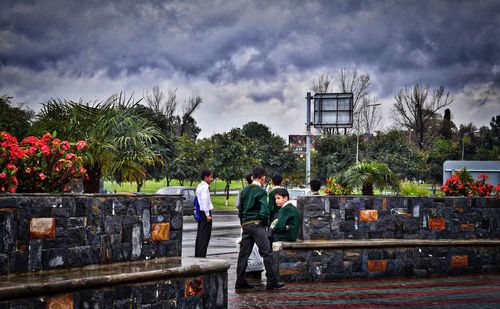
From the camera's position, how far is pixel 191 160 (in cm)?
5172

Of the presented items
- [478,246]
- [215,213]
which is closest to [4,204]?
[478,246]

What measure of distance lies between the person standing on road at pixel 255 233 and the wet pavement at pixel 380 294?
190mm

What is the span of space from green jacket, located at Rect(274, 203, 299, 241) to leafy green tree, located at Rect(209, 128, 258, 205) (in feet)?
117

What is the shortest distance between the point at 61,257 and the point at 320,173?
46.0 m

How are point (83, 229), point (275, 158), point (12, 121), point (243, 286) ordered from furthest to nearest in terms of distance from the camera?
point (275, 158), point (12, 121), point (243, 286), point (83, 229)

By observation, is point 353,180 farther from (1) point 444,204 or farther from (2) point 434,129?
(2) point 434,129

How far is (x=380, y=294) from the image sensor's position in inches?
400

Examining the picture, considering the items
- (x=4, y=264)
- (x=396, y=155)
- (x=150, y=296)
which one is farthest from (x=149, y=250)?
(x=396, y=155)

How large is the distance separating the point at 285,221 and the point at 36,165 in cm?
518

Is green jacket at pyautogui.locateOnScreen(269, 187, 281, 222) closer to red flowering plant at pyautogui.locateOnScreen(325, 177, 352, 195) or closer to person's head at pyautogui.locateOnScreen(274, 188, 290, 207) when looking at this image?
person's head at pyautogui.locateOnScreen(274, 188, 290, 207)

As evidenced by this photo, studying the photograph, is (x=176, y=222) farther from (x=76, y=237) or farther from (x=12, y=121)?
(x=12, y=121)

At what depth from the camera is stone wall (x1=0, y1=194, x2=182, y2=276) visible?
6027 mm

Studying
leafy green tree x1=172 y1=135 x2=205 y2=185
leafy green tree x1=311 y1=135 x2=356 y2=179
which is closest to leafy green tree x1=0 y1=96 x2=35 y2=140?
leafy green tree x1=172 y1=135 x2=205 y2=185

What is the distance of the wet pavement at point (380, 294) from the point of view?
30.2ft
